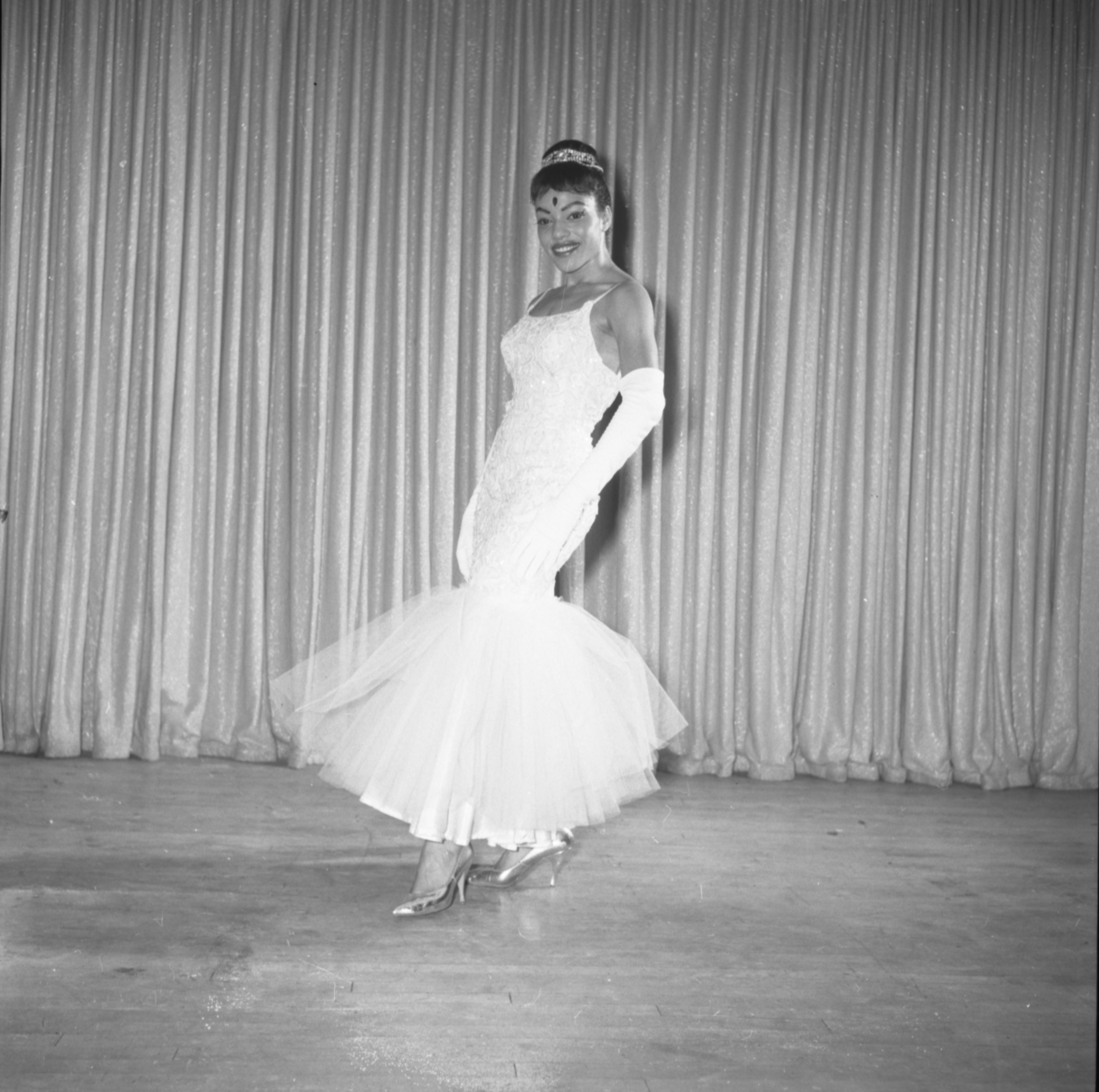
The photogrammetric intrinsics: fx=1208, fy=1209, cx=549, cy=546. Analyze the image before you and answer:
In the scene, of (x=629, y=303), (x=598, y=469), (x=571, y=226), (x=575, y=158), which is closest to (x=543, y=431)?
(x=598, y=469)

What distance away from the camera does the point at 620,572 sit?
366 cm

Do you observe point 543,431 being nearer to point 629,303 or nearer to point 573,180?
point 629,303

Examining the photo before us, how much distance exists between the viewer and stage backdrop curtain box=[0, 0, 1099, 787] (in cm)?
361

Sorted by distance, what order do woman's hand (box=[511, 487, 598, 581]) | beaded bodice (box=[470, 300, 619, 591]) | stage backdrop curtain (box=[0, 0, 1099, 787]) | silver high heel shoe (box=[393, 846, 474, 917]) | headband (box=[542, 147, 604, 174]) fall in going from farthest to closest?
stage backdrop curtain (box=[0, 0, 1099, 787])
headband (box=[542, 147, 604, 174])
beaded bodice (box=[470, 300, 619, 591])
woman's hand (box=[511, 487, 598, 581])
silver high heel shoe (box=[393, 846, 474, 917])

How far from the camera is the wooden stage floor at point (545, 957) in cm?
153

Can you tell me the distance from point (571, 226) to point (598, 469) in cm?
55

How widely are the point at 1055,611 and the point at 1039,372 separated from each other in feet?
2.48

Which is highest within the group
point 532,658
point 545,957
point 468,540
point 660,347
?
point 660,347

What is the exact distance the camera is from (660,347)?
368cm

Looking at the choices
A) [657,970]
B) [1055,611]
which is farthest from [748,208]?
[657,970]

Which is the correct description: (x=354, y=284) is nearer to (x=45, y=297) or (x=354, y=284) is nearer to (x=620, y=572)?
(x=45, y=297)

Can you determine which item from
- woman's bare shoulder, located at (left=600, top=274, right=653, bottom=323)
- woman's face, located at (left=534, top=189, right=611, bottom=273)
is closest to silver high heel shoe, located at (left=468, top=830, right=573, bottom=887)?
woman's bare shoulder, located at (left=600, top=274, right=653, bottom=323)

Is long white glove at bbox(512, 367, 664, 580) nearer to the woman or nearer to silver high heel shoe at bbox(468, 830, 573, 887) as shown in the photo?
the woman

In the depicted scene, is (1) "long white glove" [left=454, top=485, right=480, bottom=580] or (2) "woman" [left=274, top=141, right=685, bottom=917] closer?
(2) "woman" [left=274, top=141, right=685, bottom=917]
